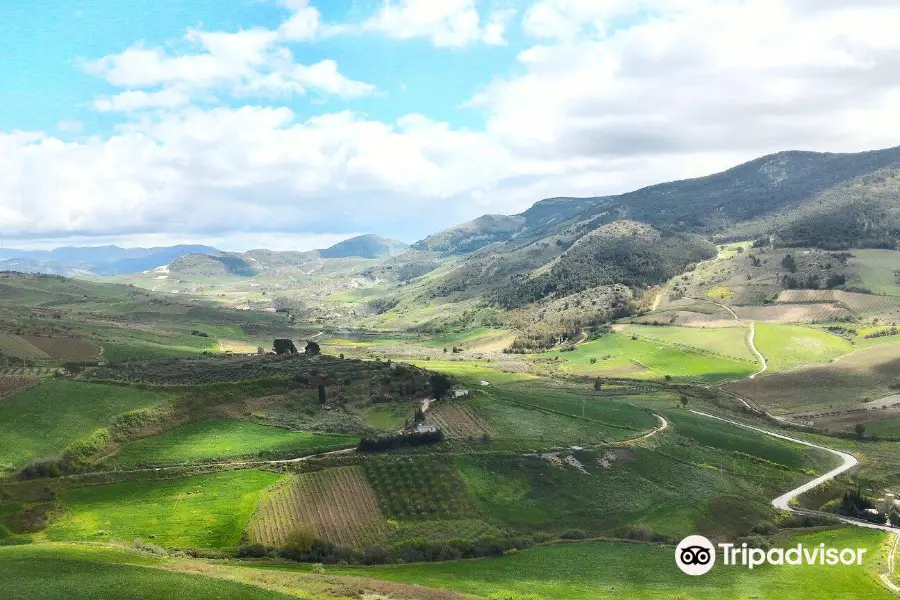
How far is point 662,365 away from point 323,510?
13450 centimetres

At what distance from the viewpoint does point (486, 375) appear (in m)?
168

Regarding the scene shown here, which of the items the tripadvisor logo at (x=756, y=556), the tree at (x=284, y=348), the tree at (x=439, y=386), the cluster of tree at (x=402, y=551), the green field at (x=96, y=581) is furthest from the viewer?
the tree at (x=284, y=348)

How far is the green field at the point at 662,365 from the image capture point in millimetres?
165500

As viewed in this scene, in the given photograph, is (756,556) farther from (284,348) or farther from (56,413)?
(284,348)

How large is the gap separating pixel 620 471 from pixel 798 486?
28027 millimetres

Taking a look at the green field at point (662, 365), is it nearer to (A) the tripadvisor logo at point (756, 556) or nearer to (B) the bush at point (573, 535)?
(A) the tripadvisor logo at point (756, 556)

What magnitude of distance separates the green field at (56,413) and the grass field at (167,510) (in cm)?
1265

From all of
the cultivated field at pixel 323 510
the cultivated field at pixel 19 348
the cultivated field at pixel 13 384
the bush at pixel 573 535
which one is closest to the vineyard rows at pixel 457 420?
the cultivated field at pixel 323 510

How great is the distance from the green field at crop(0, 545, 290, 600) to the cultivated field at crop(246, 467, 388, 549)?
1559 centimetres

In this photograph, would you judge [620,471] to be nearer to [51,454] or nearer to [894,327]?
[51,454]

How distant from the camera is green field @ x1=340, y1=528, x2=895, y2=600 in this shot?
50969 mm

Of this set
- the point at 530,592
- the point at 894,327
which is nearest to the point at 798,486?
the point at 530,592

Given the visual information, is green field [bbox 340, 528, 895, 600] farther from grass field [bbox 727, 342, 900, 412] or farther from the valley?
grass field [bbox 727, 342, 900, 412]

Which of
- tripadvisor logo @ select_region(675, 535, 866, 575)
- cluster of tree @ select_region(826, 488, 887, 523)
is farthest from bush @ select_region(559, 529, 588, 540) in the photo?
cluster of tree @ select_region(826, 488, 887, 523)
